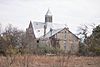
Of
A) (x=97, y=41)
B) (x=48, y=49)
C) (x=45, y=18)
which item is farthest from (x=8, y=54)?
(x=45, y=18)

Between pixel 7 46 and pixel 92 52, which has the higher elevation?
pixel 7 46

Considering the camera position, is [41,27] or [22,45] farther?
[41,27]

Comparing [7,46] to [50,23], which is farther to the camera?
[50,23]

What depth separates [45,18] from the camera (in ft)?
239

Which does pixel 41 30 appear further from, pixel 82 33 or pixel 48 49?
pixel 48 49

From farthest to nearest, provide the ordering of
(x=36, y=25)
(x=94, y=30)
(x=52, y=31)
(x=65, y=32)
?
(x=36, y=25)
(x=52, y=31)
(x=65, y=32)
(x=94, y=30)

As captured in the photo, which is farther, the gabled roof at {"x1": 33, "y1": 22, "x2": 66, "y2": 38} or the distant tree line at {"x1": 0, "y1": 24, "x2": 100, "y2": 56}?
the gabled roof at {"x1": 33, "y1": 22, "x2": 66, "y2": 38}

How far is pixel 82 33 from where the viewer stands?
2050 inches

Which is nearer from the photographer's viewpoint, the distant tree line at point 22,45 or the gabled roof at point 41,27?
the distant tree line at point 22,45

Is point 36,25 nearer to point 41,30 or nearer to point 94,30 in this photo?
point 41,30

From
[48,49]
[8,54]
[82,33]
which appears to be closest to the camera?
[8,54]

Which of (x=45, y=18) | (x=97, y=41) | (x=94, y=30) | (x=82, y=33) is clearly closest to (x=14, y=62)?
(x=97, y=41)

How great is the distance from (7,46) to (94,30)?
31510 mm

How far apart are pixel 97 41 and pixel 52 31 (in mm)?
36765
